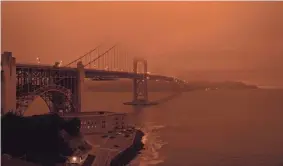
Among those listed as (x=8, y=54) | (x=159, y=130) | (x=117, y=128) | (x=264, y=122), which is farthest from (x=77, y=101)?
(x=264, y=122)

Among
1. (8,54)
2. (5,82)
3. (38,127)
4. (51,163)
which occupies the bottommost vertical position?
(51,163)

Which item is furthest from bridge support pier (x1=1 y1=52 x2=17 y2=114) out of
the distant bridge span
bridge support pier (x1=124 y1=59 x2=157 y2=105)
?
bridge support pier (x1=124 y1=59 x2=157 y2=105)

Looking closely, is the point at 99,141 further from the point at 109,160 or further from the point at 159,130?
the point at 159,130

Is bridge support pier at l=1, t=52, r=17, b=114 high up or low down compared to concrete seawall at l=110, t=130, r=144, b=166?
up

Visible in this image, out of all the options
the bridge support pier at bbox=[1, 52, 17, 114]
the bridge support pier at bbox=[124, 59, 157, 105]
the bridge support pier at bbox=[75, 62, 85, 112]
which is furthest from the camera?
the bridge support pier at bbox=[124, 59, 157, 105]

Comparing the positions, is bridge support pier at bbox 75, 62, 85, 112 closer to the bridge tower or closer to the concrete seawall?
the concrete seawall

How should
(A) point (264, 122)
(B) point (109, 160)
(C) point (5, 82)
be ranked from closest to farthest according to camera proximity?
(B) point (109, 160) < (C) point (5, 82) < (A) point (264, 122)

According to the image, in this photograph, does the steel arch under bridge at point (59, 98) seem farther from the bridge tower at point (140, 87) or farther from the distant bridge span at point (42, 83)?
the bridge tower at point (140, 87)
